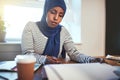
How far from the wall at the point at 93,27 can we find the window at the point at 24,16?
0.07 meters

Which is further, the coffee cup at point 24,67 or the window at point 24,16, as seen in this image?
the window at point 24,16

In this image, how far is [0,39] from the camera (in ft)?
6.12

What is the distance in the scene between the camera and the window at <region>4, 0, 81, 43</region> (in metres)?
2.25

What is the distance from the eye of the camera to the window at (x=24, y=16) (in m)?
2.25

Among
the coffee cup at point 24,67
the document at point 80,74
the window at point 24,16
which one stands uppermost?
the window at point 24,16

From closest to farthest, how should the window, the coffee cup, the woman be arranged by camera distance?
the coffee cup, the woman, the window

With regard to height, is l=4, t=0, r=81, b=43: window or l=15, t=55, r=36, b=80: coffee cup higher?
l=4, t=0, r=81, b=43: window

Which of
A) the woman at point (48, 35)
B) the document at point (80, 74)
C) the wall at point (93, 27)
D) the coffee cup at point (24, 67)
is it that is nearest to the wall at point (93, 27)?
the wall at point (93, 27)

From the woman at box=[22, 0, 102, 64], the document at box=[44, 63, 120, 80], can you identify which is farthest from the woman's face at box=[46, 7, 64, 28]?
the document at box=[44, 63, 120, 80]

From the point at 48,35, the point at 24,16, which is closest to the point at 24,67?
the point at 48,35

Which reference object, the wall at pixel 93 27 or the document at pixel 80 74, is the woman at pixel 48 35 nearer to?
the document at pixel 80 74

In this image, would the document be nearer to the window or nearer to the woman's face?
the woman's face

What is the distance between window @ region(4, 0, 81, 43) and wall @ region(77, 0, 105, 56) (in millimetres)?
74

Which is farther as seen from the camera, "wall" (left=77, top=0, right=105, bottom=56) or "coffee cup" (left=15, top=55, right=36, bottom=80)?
"wall" (left=77, top=0, right=105, bottom=56)
